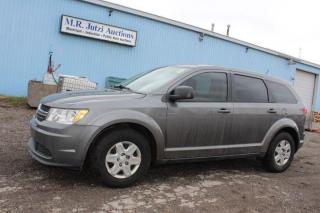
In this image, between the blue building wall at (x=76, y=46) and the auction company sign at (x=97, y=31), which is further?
the auction company sign at (x=97, y=31)

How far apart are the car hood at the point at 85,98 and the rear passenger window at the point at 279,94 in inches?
103

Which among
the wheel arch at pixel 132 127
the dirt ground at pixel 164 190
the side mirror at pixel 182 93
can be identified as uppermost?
the side mirror at pixel 182 93

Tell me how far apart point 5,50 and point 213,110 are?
9.23 m

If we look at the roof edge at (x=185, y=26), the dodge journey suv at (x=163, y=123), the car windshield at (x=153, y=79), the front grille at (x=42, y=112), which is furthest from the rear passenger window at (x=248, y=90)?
the roof edge at (x=185, y=26)

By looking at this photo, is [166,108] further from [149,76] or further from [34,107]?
[34,107]

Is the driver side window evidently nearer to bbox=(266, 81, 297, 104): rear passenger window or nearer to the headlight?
bbox=(266, 81, 297, 104): rear passenger window

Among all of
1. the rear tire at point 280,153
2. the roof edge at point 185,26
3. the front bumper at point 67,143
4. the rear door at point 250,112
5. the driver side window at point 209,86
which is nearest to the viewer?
the front bumper at point 67,143

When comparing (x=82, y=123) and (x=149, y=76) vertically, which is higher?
(x=149, y=76)

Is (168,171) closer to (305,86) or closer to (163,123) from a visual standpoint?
(163,123)

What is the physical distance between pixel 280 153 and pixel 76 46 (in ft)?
30.2

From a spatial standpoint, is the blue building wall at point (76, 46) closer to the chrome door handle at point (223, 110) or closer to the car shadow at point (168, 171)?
the car shadow at point (168, 171)

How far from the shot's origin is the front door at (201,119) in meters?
5.19

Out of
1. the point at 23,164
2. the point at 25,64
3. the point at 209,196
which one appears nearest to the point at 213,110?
the point at 209,196

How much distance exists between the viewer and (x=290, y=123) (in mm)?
6641
